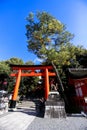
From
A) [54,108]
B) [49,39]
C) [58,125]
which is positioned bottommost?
[58,125]

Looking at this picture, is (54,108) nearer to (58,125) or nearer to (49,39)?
(58,125)

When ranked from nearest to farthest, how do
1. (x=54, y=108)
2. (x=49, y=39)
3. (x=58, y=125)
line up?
(x=58, y=125), (x=54, y=108), (x=49, y=39)

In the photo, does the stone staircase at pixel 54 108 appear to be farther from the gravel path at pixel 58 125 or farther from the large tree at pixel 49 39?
the large tree at pixel 49 39

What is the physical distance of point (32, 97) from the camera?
3005 cm

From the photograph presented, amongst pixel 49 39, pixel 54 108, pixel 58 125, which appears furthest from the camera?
pixel 49 39

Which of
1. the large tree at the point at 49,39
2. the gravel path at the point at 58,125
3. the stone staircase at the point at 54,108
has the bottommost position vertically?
the gravel path at the point at 58,125

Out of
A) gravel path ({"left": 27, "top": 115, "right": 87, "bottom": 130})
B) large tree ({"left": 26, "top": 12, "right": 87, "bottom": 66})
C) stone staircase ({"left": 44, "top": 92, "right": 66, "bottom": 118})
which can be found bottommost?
Answer: gravel path ({"left": 27, "top": 115, "right": 87, "bottom": 130})

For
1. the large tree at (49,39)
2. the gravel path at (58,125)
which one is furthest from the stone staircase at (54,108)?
the large tree at (49,39)

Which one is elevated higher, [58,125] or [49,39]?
[49,39]

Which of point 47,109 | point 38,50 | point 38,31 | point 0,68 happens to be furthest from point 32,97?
point 47,109

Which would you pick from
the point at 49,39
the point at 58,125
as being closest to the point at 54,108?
the point at 58,125

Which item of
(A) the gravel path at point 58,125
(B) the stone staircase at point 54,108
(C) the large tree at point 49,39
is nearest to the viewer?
(A) the gravel path at point 58,125

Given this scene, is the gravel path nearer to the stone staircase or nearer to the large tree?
the stone staircase

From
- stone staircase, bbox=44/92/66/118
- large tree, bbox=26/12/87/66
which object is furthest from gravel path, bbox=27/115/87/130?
large tree, bbox=26/12/87/66
